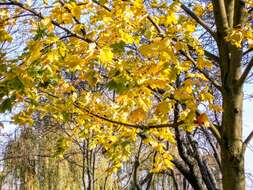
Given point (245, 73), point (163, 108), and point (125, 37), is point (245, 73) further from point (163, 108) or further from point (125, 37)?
point (125, 37)

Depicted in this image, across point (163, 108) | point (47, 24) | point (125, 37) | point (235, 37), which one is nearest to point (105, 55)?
point (125, 37)

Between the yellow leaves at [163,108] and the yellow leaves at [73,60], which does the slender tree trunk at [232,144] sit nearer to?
the yellow leaves at [163,108]

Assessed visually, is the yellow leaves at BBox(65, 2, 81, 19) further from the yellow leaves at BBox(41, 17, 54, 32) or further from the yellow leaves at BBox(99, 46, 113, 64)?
the yellow leaves at BBox(99, 46, 113, 64)

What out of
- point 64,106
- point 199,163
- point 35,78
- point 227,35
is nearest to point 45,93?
point 64,106

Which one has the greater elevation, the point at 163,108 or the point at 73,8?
the point at 73,8

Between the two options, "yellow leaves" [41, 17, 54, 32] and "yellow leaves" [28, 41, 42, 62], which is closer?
"yellow leaves" [28, 41, 42, 62]

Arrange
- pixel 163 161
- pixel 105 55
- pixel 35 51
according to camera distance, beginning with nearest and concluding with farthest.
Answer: pixel 105 55
pixel 35 51
pixel 163 161

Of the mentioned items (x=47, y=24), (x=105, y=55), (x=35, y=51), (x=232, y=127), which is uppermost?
(x=47, y=24)

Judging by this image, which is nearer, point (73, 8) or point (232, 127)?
point (73, 8)

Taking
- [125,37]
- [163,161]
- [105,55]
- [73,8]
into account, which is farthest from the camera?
[163,161]

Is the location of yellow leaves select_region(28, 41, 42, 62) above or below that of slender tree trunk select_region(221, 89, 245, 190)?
above

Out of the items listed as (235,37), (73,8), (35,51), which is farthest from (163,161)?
(35,51)

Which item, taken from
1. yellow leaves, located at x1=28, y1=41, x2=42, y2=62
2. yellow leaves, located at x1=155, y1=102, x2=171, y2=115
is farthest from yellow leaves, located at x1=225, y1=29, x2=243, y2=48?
yellow leaves, located at x1=28, y1=41, x2=42, y2=62

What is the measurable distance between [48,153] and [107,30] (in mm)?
10092
